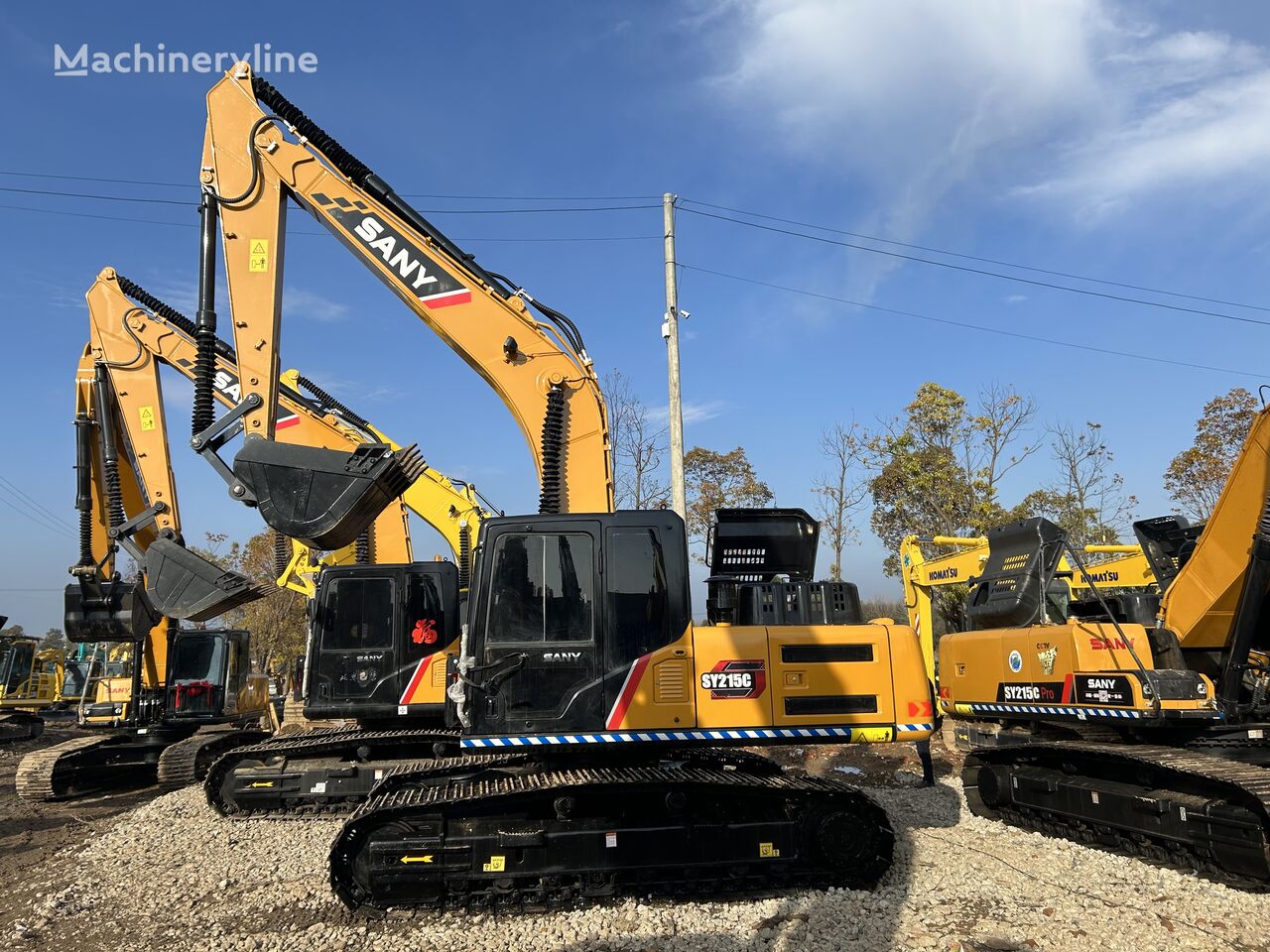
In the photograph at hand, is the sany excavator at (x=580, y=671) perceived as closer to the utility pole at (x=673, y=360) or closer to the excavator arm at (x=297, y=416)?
the excavator arm at (x=297, y=416)

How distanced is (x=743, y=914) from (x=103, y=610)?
355 inches

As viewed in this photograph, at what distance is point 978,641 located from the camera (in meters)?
9.00

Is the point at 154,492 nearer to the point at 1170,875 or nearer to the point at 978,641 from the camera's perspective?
the point at 978,641

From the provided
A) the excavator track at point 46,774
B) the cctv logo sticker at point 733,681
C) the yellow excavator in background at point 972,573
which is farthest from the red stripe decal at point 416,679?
the yellow excavator in background at point 972,573

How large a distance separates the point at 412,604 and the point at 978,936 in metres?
6.14

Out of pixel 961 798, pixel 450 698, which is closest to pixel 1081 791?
pixel 961 798

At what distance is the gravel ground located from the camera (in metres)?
5.61

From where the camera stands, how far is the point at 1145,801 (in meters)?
6.93

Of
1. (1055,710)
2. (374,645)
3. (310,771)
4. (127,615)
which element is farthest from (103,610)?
(1055,710)

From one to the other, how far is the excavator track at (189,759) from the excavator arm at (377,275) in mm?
7003

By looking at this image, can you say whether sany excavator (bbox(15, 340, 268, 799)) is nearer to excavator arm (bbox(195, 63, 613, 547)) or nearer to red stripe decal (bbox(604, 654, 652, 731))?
excavator arm (bbox(195, 63, 613, 547))

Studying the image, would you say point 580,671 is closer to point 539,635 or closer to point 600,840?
point 539,635

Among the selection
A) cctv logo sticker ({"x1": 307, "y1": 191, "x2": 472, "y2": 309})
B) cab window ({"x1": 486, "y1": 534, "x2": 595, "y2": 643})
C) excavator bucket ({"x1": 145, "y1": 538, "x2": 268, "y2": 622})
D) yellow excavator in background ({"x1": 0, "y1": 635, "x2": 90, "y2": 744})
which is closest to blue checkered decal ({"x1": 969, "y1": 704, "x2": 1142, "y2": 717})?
cab window ({"x1": 486, "y1": 534, "x2": 595, "y2": 643})

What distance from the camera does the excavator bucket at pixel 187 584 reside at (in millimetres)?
7316
